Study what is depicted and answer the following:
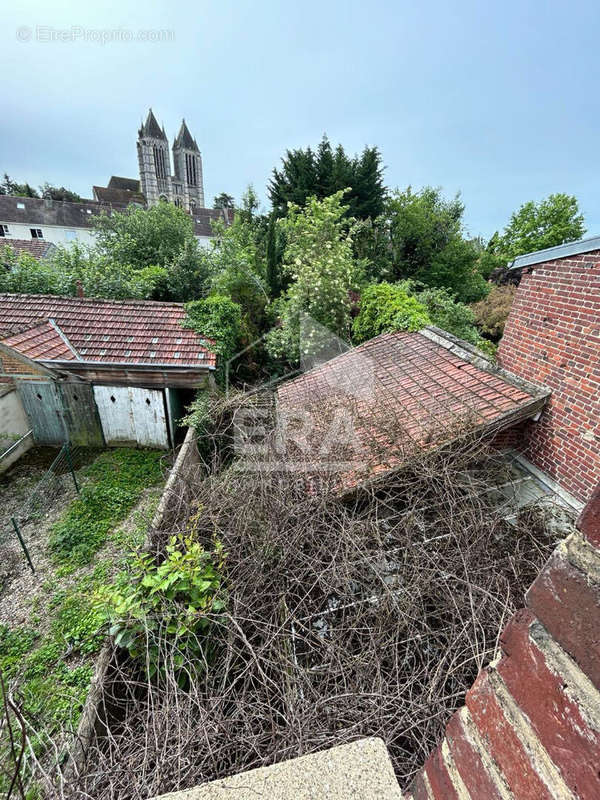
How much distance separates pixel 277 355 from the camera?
40.1 feet

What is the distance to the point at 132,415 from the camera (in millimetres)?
9414

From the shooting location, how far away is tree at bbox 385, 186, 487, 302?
18.7 metres

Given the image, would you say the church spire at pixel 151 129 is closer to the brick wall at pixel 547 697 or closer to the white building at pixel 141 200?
the white building at pixel 141 200

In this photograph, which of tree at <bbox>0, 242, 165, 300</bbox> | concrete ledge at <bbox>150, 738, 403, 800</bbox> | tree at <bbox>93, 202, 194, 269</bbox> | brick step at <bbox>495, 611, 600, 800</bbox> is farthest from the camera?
tree at <bbox>93, 202, 194, 269</bbox>

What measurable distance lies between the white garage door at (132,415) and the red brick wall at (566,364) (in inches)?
340

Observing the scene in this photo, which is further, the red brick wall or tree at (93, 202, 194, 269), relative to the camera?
tree at (93, 202, 194, 269)

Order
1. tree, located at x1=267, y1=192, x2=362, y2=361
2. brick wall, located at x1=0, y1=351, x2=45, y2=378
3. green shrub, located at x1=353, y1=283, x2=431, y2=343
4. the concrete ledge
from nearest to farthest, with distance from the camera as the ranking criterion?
1. the concrete ledge
2. brick wall, located at x1=0, y1=351, x2=45, y2=378
3. green shrub, located at x1=353, y1=283, x2=431, y2=343
4. tree, located at x1=267, y1=192, x2=362, y2=361

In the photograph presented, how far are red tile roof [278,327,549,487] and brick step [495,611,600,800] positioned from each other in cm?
396

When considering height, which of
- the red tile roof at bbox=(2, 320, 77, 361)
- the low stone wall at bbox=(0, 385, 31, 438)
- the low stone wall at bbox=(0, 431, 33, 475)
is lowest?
the low stone wall at bbox=(0, 431, 33, 475)

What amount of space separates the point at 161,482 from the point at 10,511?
3008mm

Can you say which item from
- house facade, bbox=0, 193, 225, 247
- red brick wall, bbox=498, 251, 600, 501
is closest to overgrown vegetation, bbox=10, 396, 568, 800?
red brick wall, bbox=498, 251, 600, 501

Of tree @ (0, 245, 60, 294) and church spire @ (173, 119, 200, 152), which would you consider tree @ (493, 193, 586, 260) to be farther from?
church spire @ (173, 119, 200, 152)

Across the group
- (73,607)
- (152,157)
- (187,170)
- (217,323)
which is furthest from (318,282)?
(187,170)
